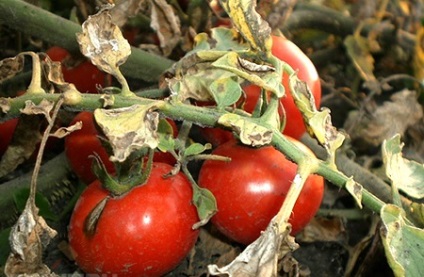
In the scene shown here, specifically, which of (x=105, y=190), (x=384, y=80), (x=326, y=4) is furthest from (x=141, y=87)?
(x=326, y=4)

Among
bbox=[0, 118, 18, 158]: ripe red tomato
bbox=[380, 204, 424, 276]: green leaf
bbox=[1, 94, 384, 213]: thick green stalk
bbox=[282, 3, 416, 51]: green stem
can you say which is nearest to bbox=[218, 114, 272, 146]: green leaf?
bbox=[1, 94, 384, 213]: thick green stalk

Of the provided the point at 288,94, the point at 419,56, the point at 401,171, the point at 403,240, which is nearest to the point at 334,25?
the point at 419,56

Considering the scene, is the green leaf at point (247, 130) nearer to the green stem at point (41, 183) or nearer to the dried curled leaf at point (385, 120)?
the green stem at point (41, 183)

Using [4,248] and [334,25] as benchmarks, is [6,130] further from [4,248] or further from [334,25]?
[334,25]

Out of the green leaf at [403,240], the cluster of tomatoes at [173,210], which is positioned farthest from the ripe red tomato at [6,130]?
the green leaf at [403,240]

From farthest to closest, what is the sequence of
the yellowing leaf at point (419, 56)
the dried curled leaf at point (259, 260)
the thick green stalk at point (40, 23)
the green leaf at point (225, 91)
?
the yellowing leaf at point (419, 56) < the thick green stalk at point (40, 23) < the green leaf at point (225, 91) < the dried curled leaf at point (259, 260)
